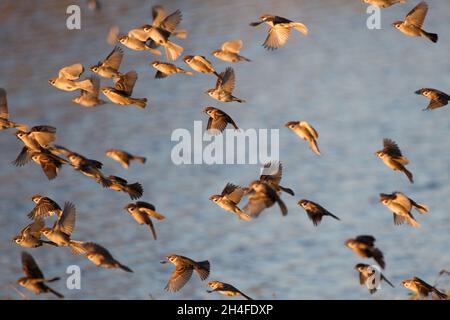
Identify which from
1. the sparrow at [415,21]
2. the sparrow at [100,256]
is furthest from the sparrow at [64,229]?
the sparrow at [415,21]

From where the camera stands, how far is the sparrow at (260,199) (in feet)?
15.2

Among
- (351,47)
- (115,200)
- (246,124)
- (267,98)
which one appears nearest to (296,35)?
(351,47)

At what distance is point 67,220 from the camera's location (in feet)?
16.6

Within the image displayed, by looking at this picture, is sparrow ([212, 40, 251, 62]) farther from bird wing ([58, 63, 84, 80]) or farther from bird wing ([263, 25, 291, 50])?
bird wing ([58, 63, 84, 80])

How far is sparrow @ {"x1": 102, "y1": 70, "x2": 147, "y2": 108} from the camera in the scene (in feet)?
17.9

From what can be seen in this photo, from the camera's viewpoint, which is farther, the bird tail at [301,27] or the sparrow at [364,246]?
the bird tail at [301,27]

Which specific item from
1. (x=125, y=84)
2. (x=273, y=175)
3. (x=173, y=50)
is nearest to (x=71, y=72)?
(x=125, y=84)

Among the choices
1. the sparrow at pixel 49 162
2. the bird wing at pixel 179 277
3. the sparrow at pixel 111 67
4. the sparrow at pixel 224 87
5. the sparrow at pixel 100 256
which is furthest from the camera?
the sparrow at pixel 111 67

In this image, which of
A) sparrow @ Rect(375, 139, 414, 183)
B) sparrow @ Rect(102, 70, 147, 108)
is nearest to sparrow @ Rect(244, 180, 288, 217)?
sparrow @ Rect(375, 139, 414, 183)

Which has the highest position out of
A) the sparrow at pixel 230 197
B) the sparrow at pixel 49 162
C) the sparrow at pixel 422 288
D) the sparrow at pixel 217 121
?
the sparrow at pixel 217 121

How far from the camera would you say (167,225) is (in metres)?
6.99

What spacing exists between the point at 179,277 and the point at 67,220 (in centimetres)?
59

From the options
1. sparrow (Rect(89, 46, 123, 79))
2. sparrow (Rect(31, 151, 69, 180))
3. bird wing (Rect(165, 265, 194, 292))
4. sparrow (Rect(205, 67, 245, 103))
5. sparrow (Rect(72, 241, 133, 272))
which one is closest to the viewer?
sparrow (Rect(72, 241, 133, 272))

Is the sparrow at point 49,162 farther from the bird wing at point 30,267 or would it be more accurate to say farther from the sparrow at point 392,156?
the sparrow at point 392,156
